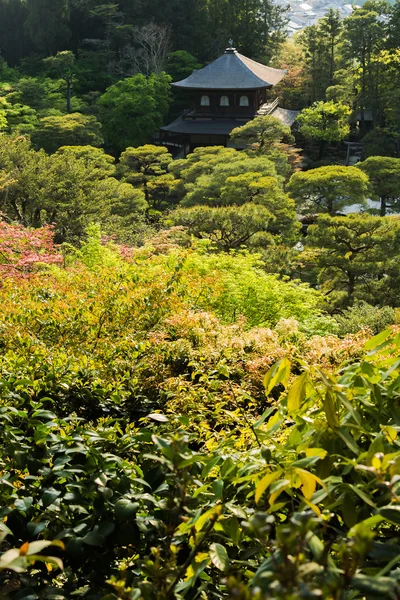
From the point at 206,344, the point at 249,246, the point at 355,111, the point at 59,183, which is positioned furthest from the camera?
the point at 355,111

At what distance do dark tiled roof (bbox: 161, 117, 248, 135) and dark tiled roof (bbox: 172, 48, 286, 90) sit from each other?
134cm

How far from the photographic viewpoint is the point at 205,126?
26922 mm

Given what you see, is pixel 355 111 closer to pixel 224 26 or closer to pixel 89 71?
pixel 224 26

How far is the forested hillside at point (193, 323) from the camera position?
116 cm

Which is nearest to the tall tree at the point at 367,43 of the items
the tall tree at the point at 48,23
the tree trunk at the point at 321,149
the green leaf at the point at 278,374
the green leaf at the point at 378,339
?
the tree trunk at the point at 321,149

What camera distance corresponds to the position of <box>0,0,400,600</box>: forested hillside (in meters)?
1.16

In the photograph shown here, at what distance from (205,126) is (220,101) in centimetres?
153

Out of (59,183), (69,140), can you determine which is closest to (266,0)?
(69,140)

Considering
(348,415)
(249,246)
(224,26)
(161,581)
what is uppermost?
(224,26)

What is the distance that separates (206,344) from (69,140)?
21.6 meters

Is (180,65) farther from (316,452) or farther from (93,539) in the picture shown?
(316,452)

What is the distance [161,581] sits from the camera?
972 mm

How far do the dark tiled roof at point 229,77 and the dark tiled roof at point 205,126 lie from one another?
1.34 m

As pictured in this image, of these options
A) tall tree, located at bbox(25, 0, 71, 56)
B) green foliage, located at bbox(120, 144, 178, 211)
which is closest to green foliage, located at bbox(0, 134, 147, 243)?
green foliage, located at bbox(120, 144, 178, 211)
